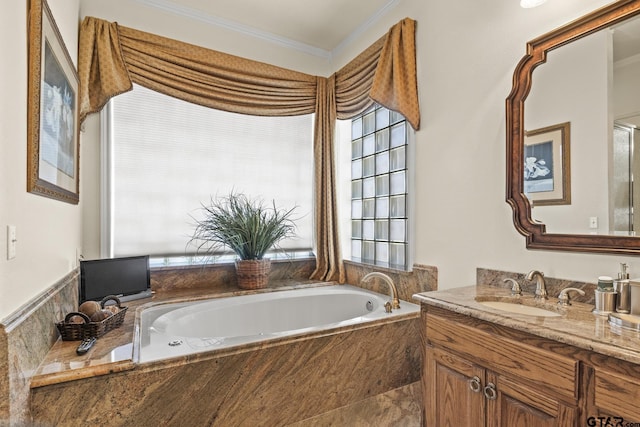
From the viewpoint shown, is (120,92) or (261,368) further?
(120,92)

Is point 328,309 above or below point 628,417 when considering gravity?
below

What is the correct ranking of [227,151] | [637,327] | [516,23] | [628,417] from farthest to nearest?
[227,151]
[516,23]
[637,327]
[628,417]

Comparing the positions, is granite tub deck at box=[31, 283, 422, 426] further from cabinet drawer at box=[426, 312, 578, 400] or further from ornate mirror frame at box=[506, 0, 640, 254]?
ornate mirror frame at box=[506, 0, 640, 254]

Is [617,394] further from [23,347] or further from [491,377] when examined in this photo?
[23,347]

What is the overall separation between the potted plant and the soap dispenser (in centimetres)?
209

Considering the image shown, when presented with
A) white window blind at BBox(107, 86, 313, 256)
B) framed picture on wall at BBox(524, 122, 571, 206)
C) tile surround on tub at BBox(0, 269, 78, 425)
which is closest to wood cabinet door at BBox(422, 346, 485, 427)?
framed picture on wall at BBox(524, 122, 571, 206)

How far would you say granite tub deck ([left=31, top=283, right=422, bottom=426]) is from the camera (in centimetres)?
127

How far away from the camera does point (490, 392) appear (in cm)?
121

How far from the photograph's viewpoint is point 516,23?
170 cm

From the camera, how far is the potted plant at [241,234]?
8.71 ft

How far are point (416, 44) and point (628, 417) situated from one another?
7.20ft

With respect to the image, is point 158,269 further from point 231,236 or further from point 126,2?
point 126,2

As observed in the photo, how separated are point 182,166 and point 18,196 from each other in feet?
5.36

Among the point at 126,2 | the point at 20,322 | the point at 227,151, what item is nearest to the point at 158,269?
the point at 227,151
